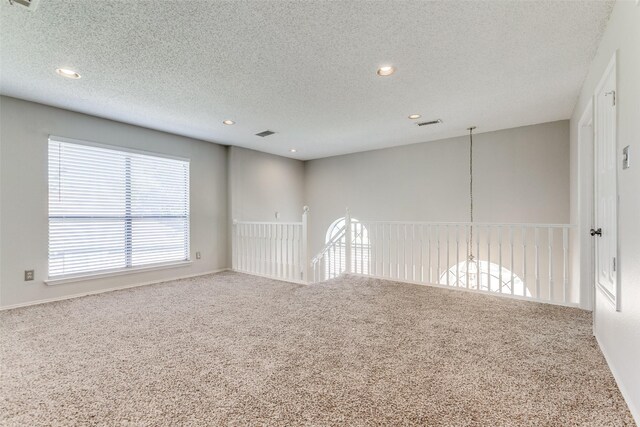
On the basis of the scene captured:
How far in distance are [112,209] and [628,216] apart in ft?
16.4

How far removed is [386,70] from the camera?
2.60 m

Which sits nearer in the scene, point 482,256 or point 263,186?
point 482,256

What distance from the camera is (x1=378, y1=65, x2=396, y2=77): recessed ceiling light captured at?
8.36 feet

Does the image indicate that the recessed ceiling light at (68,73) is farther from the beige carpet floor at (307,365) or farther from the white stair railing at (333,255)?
the white stair railing at (333,255)

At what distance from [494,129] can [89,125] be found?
5700 mm

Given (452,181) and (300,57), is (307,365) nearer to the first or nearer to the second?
(300,57)

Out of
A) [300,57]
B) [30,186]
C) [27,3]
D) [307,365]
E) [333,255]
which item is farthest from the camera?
[333,255]

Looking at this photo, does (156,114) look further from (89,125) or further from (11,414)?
→ (11,414)

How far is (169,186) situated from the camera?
4.61 metres

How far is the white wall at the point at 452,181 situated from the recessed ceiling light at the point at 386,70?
2924 millimetres

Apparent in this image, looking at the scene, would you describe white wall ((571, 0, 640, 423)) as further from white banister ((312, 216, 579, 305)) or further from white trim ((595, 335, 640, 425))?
white banister ((312, 216, 579, 305))

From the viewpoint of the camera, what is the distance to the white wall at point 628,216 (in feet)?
4.63

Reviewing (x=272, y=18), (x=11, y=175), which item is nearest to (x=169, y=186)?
(x=11, y=175)

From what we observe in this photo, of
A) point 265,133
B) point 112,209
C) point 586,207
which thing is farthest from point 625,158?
point 112,209
